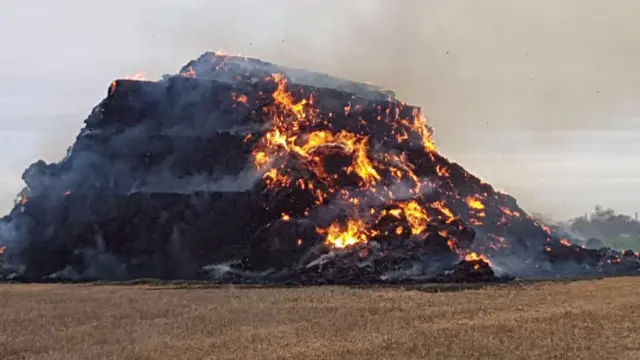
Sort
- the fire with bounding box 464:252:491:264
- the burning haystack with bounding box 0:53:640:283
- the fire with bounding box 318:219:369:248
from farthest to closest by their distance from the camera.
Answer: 1. the fire with bounding box 318:219:369:248
2. the burning haystack with bounding box 0:53:640:283
3. the fire with bounding box 464:252:491:264

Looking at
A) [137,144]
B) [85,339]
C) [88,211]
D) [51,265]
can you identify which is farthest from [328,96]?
[85,339]

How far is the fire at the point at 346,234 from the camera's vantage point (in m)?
60.2

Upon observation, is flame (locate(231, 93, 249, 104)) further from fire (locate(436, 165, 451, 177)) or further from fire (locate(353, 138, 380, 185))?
fire (locate(436, 165, 451, 177))

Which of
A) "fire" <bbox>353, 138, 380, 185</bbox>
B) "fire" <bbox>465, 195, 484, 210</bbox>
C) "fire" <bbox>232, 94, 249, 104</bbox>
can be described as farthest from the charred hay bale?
"fire" <bbox>465, 195, 484, 210</bbox>

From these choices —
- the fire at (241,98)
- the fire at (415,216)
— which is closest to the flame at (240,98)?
the fire at (241,98)

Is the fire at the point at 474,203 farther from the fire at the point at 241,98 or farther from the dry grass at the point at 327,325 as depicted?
the dry grass at the point at 327,325

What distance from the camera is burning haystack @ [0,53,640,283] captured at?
59906mm

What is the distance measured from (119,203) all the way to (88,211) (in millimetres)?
2977

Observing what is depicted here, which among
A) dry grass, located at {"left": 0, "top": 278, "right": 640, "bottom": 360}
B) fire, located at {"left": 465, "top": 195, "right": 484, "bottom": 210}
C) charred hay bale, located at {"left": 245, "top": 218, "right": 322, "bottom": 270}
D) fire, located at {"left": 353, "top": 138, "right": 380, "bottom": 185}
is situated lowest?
dry grass, located at {"left": 0, "top": 278, "right": 640, "bottom": 360}

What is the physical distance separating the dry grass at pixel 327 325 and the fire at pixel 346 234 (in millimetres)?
16064

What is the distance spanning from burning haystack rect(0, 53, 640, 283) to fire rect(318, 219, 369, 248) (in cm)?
13

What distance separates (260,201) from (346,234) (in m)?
8.22

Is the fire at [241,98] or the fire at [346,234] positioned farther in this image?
the fire at [241,98]

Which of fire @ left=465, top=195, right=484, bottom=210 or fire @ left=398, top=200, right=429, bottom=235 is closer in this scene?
fire @ left=398, top=200, right=429, bottom=235
